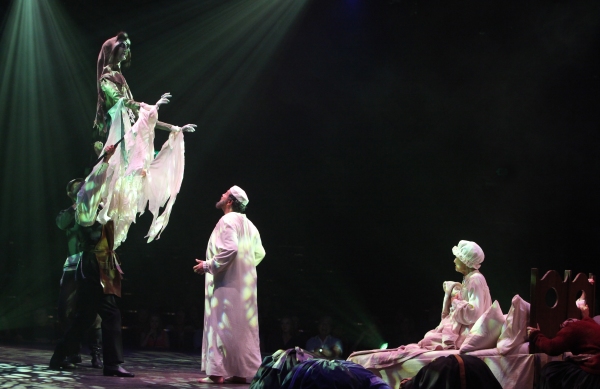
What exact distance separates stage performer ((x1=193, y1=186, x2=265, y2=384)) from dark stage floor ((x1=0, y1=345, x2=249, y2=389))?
0.18m

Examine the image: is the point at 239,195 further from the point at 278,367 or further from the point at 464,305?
the point at 278,367

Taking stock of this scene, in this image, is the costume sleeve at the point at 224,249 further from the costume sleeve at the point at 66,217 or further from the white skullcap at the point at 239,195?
the costume sleeve at the point at 66,217

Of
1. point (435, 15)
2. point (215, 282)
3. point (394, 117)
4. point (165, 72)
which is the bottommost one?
point (215, 282)

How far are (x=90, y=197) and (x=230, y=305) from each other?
140cm

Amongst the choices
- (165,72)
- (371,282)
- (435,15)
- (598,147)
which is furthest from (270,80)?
(598,147)

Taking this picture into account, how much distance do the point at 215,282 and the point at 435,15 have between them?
545 centimetres

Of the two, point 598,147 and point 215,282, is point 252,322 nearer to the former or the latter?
point 215,282

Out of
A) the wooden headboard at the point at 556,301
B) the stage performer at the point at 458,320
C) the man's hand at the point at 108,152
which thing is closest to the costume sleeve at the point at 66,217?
the man's hand at the point at 108,152

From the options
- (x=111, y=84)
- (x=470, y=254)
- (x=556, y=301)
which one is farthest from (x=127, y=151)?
(x=556, y=301)

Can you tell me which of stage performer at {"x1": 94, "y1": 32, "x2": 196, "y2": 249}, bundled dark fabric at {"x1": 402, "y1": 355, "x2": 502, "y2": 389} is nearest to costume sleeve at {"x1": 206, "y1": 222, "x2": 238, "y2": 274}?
stage performer at {"x1": 94, "y1": 32, "x2": 196, "y2": 249}

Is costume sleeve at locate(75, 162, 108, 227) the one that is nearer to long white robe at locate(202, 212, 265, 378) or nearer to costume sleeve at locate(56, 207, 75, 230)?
costume sleeve at locate(56, 207, 75, 230)

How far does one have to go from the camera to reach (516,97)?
959 cm

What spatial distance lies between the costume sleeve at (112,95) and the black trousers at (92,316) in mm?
1413

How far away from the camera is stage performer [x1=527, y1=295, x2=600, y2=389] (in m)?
4.31
